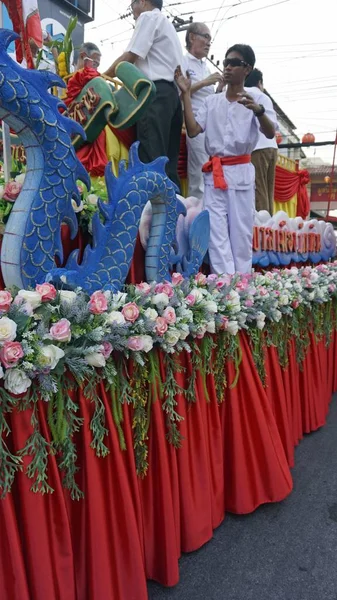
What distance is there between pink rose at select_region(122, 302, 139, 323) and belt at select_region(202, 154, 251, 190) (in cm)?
115

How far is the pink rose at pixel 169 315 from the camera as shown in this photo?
→ 140 cm

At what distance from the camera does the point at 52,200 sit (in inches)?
50.9

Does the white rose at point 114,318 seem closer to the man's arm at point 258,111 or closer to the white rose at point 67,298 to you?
the white rose at point 67,298

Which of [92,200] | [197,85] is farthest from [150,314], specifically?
[197,85]

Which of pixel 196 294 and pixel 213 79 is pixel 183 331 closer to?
pixel 196 294

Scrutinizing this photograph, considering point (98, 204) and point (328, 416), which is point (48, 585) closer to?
point (98, 204)

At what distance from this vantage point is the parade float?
111 cm

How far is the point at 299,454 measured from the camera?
252 centimetres

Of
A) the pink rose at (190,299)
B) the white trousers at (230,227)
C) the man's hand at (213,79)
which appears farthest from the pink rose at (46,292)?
the man's hand at (213,79)

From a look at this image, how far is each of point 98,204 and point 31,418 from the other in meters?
0.69

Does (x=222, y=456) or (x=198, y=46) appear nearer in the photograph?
(x=222, y=456)

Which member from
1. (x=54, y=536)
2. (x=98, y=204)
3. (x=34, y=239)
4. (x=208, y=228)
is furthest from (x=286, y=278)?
(x=54, y=536)

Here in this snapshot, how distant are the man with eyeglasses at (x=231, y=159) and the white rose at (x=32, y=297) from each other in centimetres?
124

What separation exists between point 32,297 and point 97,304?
Answer: 0.57 ft
